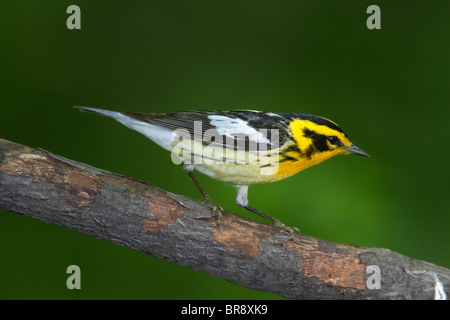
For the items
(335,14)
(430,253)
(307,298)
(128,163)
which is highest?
(335,14)

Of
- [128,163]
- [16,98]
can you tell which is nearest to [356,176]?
[128,163]

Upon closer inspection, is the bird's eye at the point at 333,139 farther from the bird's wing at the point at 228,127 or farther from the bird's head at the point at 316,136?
the bird's wing at the point at 228,127

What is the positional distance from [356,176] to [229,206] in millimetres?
1087

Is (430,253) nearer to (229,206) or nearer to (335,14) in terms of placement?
(229,206)

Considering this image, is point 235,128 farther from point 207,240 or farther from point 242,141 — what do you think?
point 207,240

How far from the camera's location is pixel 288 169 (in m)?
3.52

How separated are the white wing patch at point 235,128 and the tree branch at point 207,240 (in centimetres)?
59

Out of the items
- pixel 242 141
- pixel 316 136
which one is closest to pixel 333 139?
pixel 316 136

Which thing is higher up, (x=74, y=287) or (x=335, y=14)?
(x=335, y=14)

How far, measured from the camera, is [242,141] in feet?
11.1

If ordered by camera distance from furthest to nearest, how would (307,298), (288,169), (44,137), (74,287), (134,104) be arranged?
1. (134,104)
2. (44,137)
3. (74,287)
4. (288,169)
5. (307,298)

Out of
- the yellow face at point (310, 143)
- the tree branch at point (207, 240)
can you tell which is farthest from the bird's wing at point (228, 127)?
the tree branch at point (207, 240)

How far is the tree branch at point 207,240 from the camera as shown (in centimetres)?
274

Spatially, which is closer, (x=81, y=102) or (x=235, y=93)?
(x=81, y=102)
